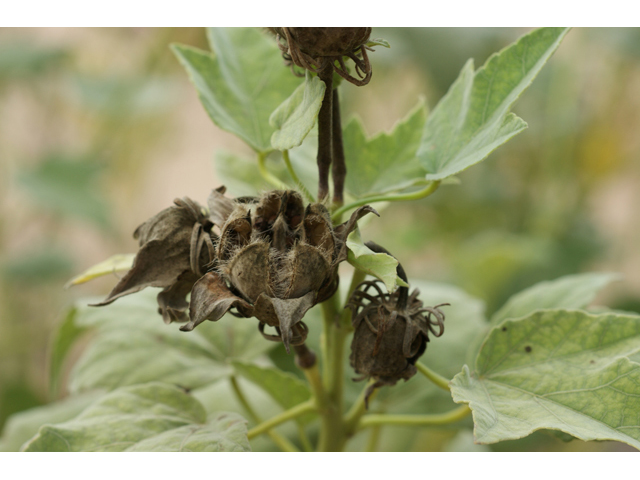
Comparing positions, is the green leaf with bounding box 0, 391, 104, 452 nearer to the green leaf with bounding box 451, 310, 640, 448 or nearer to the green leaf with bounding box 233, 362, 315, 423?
the green leaf with bounding box 233, 362, 315, 423

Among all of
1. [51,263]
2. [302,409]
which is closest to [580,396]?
[302,409]

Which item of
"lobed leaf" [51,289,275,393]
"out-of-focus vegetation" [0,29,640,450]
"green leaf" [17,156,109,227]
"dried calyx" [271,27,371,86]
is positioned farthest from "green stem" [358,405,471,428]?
"green leaf" [17,156,109,227]

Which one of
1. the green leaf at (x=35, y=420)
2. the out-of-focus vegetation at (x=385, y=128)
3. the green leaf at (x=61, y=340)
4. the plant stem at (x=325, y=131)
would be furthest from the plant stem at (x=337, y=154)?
the out-of-focus vegetation at (x=385, y=128)

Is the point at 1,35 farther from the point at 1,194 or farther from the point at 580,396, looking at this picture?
the point at 580,396

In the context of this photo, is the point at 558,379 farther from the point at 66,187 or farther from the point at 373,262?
the point at 66,187

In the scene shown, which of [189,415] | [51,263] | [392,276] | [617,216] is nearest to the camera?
[392,276]

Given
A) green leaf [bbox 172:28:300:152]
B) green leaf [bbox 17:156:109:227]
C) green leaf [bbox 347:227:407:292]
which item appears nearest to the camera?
green leaf [bbox 347:227:407:292]

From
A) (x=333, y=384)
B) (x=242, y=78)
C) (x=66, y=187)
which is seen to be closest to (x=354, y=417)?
(x=333, y=384)
